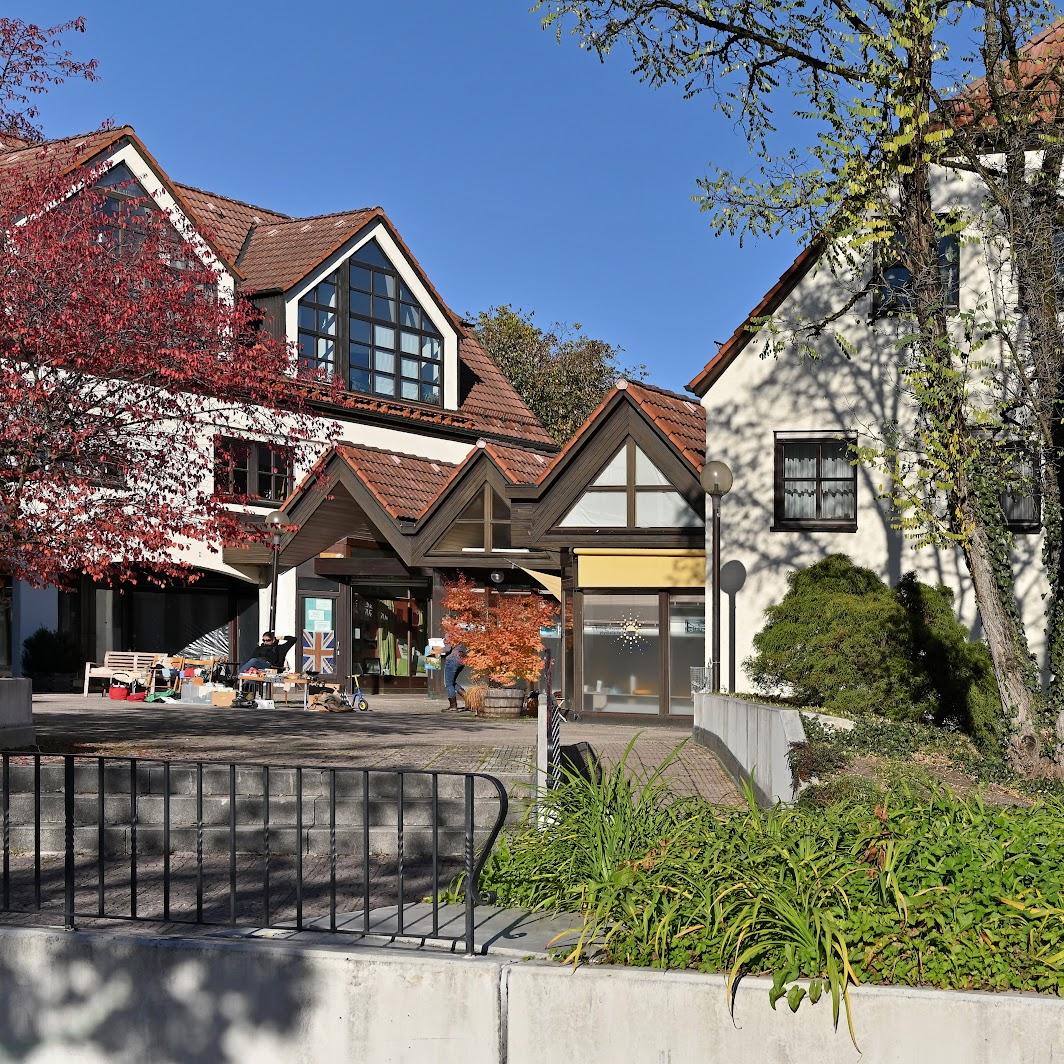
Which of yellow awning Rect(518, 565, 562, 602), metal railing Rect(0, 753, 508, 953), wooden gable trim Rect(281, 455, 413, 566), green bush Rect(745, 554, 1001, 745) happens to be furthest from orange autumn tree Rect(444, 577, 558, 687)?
metal railing Rect(0, 753, 508, 953)

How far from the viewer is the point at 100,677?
110 ft

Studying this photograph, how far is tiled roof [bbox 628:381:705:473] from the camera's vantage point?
91.6 feet

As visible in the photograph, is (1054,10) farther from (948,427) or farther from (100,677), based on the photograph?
(100,677)

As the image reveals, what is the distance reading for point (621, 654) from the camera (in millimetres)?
28219

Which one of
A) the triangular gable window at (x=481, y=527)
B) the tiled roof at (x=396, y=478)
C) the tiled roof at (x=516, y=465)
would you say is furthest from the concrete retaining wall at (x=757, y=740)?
the tiled roof at (x=396, y=478)

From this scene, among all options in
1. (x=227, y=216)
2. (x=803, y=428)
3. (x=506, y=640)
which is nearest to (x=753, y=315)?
(x=803, y=428)

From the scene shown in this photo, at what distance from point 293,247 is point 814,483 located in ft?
65.7

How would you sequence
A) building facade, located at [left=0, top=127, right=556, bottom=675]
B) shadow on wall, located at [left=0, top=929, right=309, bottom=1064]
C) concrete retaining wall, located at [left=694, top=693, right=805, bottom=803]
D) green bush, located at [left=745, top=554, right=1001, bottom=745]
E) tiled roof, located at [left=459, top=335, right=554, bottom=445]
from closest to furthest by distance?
shadow on wall, located at [left=0, top=929, right=309, bottom=1064], concrete retaining wall, located at [left=694, top=693, right=805, bottom=803], green bush, located at [left=745, top=554, right=1001, bottom=745], building facade, located at [left=0, top=127, right=556, bottom=675], tiled roof, located at [left=459, top=335, right=554, bottom=445]

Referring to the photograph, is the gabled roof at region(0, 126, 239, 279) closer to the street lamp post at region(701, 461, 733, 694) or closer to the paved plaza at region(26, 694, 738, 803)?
the paved plaza at region(26, 694, 738, 803)

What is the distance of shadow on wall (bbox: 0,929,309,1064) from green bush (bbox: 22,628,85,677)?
27.6 m

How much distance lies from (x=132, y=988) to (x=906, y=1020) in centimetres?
333

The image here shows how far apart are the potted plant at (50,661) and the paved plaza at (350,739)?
15.6 feet

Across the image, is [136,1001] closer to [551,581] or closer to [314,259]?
[551,581]

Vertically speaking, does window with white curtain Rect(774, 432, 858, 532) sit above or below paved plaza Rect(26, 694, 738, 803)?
above
